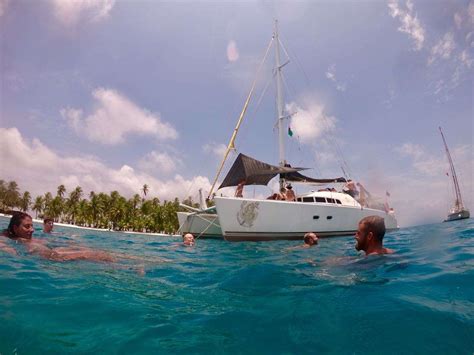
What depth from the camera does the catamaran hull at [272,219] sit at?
1377 centimetres

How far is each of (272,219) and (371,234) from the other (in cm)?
958

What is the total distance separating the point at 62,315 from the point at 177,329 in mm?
1241

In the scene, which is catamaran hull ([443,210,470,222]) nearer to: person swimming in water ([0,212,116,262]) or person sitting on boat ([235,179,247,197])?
person sitting on boat ([235,179,247,197])

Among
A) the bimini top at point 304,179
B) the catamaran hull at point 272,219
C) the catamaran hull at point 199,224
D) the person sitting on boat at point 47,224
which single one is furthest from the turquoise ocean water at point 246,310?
the bimini top at point 304,179

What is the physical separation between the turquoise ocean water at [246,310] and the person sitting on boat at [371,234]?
243 millimetres

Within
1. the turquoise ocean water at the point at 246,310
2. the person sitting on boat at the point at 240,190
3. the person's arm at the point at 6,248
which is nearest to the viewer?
the turquoise ocean water at the point at 246,310

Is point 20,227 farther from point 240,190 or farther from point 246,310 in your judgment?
point 240,190

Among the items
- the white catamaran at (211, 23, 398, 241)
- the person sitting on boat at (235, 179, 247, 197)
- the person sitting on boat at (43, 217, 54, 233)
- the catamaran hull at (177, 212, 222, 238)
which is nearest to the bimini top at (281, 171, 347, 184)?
the white catamaran at (211, 23, 398, 241)

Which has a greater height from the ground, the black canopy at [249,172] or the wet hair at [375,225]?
the black canopy at [249,172]

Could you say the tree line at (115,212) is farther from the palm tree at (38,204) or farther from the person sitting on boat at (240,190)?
the person sitting on boat at (240,190)

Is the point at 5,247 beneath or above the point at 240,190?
beneath

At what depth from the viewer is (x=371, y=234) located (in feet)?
15.4

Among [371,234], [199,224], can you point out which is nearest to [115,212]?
[199,224]

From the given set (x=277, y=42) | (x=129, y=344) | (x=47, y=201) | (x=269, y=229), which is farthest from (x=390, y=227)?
(x=47, y=201)
